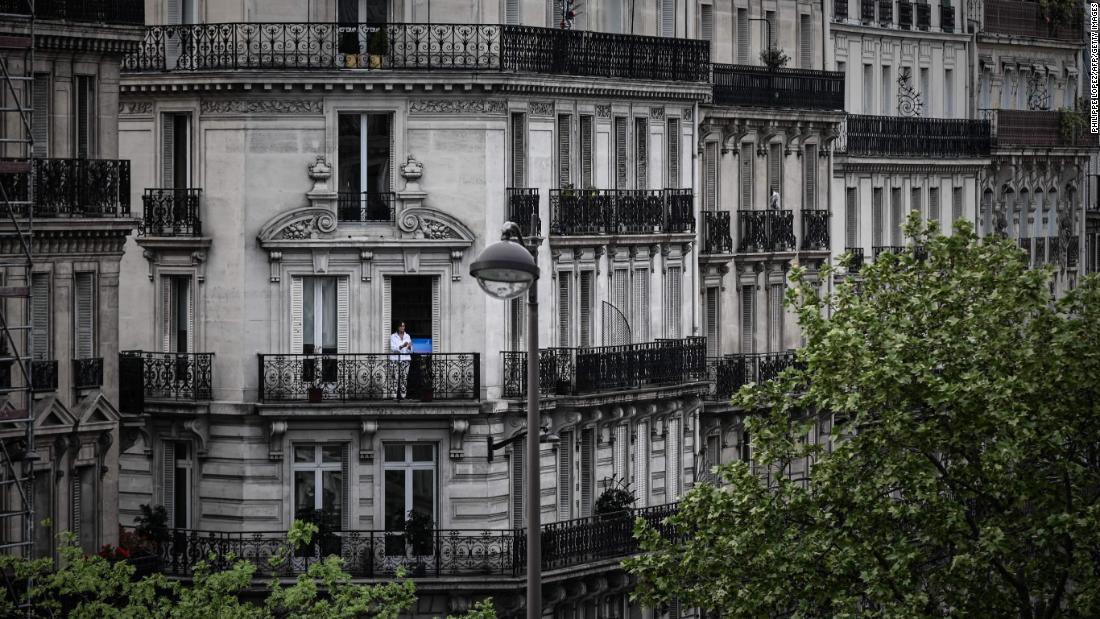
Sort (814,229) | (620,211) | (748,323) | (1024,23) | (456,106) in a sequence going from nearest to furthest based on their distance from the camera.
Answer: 1. (456,106)
2. (620,211)
3. (748,323)
4. (814,229)
5. (1024,23)

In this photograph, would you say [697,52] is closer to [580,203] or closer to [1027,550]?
[580,203]

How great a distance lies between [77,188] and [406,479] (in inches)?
507

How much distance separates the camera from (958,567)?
224ft

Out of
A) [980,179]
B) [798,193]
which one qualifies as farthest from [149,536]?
[980,179]

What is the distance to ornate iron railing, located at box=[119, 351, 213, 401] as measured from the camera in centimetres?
8212

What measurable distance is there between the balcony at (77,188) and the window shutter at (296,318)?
27.1ft

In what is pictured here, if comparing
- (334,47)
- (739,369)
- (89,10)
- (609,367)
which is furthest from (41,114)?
(739,369)

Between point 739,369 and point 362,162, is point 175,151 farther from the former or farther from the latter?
point 739,369

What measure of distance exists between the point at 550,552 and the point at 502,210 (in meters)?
7.90

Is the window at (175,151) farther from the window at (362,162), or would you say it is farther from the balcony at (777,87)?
the balcony at (777,87)

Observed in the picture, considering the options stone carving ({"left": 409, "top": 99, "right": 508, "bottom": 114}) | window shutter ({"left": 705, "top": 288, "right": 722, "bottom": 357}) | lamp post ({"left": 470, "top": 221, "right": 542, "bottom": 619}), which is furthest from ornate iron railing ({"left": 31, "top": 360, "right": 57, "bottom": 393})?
window shutter ({"left": 705, "top": 288, "right": 722, "bottom": 357})

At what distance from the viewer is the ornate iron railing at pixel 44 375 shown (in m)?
72.4

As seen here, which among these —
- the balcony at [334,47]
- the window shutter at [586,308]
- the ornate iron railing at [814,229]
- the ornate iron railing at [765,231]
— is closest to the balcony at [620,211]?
the window shutter at [586,308]

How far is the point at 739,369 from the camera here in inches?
3848
